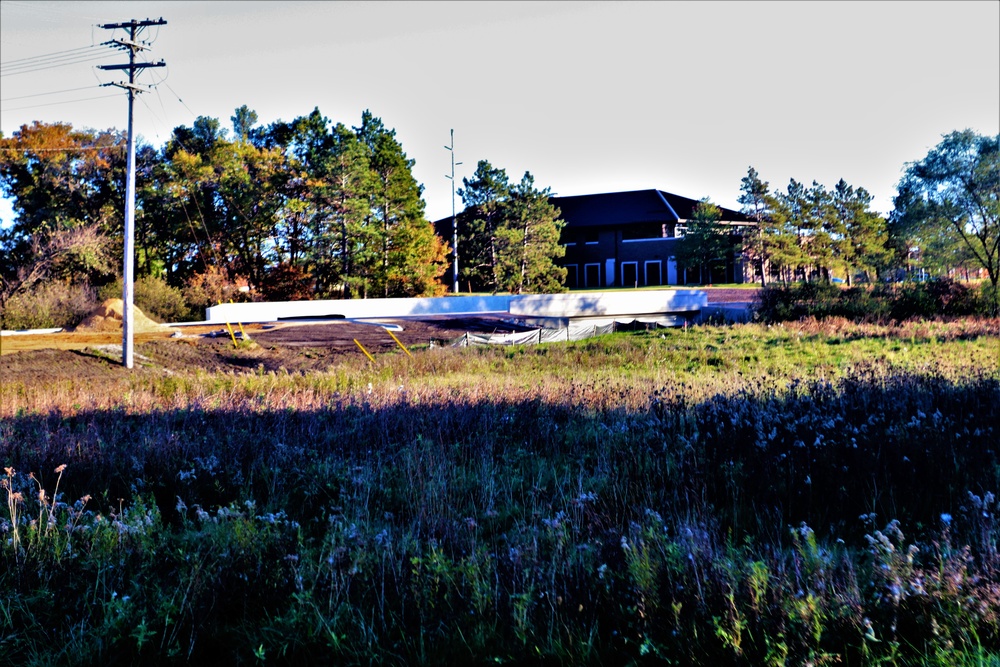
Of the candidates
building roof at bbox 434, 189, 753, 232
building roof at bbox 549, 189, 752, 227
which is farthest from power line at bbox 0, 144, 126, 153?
building roof at bbox 549, 189, 752, 227

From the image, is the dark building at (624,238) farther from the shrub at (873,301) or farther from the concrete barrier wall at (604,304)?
the shrub at (873,301)

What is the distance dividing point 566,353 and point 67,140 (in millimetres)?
27472

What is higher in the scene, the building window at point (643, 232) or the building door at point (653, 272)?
the building window at point (643, 232)

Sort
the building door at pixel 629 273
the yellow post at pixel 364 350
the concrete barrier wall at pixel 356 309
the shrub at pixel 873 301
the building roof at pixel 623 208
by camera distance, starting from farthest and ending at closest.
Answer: the building door at pixel 629 273 → the building roof at pixel 623 208 → the concrete barrier wall at pixel 356 309 → the shrub at pixel 873 301 → the yellow post at pixel 364 350

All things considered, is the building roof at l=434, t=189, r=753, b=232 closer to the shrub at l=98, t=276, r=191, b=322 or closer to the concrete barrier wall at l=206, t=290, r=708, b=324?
the shrub at l=98, t=276, r=191, b=322

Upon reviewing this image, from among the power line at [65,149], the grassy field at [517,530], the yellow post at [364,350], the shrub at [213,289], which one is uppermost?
the power line at [65,149]

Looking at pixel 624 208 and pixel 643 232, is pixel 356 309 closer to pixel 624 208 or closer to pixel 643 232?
pixel 643 232

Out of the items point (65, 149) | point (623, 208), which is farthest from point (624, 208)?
Answer: point (65, 149)

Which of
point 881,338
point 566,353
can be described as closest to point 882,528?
point 566,353

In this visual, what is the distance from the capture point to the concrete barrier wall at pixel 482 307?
26.8 metres

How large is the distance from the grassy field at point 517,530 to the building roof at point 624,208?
135ft

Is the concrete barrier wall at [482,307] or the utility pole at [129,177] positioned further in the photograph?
the concrete barrier wall at [482,307]

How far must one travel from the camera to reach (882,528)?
484cm

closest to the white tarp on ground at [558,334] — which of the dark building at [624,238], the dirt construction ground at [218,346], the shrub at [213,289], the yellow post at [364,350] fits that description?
the dirt construction ground at [218,346]
